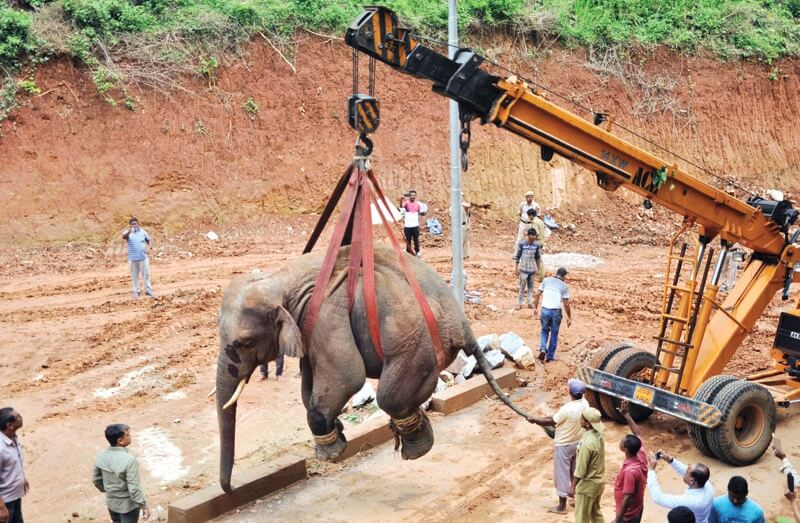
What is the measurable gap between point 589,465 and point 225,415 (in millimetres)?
3330

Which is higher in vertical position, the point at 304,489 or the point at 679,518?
the point at 679,518

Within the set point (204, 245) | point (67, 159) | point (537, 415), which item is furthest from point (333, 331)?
point (67, 159)

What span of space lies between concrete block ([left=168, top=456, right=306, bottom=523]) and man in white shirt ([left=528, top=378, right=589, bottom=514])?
9.76ft

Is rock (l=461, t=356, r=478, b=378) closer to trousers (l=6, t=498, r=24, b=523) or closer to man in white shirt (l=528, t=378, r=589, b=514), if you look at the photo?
man in white shirt (l=528, t=378, r=589, b=514)

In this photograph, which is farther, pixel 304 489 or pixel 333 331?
pixel 304 489

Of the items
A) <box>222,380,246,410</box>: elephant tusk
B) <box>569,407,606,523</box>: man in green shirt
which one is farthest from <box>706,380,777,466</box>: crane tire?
<box>222,380,246,410</box>: elephant tusk

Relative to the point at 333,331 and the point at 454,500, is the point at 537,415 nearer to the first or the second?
the point at 454,500

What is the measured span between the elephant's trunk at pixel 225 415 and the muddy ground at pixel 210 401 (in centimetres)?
125

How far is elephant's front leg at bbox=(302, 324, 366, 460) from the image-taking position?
6.92m

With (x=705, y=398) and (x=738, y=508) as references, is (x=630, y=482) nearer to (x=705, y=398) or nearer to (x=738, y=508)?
(x=738, y=508)

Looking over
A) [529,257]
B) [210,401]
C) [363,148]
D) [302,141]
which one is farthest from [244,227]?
[363,148]

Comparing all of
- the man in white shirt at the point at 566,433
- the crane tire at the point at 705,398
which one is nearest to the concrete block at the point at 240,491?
the man in white shirt at the point at 566,433

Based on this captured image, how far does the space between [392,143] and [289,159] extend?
10.4 feet

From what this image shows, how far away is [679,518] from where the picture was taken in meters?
5.94
